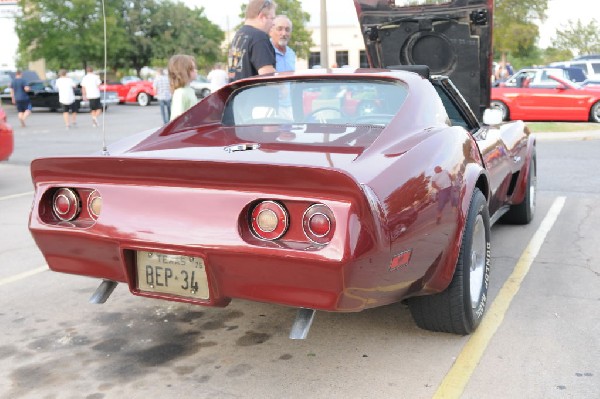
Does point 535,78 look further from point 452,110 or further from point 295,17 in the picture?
point 295,17

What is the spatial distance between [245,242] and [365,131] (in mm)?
1107

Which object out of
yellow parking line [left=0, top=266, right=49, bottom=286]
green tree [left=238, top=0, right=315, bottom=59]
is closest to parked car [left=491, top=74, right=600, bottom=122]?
yellow parking line [left=0, top=266, right=49, bottom=286]

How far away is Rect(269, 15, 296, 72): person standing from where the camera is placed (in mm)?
6512

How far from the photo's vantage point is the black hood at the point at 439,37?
Result: 653cm

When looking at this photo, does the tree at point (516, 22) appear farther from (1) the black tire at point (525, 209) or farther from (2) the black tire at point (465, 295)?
(2) the black tire at point (465, 295)

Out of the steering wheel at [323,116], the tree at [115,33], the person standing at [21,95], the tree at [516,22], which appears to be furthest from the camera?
the tree at [516,22]

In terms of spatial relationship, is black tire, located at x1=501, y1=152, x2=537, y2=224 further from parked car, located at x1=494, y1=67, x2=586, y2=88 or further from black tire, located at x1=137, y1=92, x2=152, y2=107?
black tire, located at x1=137, y1=92, x2=152, y2=107

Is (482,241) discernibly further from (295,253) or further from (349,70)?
(295,253)

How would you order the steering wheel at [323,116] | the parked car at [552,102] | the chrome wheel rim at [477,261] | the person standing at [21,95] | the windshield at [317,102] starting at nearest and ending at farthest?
the chrome wheel rim at [477,261]
the windshield at [317,102]
the steering wheel at [323,116]
the parked car at [552,102]
the person standing at [21,95]

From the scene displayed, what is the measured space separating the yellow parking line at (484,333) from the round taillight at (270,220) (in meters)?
1.01

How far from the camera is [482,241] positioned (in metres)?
3.98

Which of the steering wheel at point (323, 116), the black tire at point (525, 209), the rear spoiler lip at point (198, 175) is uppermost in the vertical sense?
the steering wheel at point (323, 116)

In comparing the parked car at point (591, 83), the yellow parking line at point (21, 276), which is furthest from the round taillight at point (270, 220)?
the parked car at point (591, 83)

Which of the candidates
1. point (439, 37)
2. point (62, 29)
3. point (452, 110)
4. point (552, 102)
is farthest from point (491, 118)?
point (62, 29)
